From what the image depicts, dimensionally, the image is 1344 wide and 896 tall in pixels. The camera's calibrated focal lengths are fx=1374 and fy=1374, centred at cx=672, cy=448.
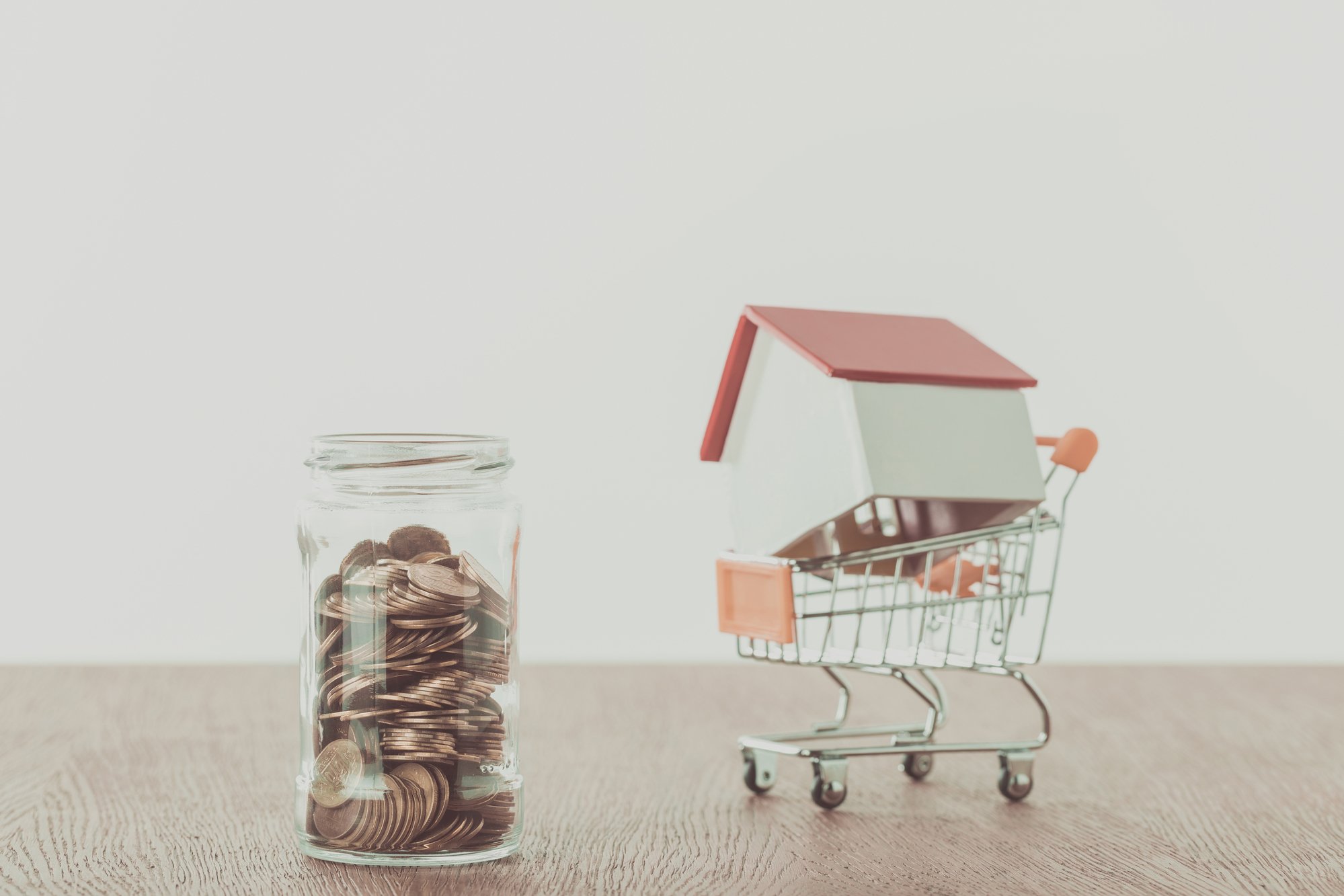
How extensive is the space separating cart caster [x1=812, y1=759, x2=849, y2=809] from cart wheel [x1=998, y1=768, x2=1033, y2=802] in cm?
13

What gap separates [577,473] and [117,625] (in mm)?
765

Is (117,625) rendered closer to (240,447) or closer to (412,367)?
(240,447)

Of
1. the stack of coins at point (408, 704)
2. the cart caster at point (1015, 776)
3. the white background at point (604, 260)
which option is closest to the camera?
the stack of coins at point (408, 704)

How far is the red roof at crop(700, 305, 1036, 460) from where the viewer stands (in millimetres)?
893

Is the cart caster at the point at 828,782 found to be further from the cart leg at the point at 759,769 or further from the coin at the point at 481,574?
the coin at the point at 481,574

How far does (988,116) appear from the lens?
213cm

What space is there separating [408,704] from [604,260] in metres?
1.39

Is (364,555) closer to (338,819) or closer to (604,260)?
(338,819)

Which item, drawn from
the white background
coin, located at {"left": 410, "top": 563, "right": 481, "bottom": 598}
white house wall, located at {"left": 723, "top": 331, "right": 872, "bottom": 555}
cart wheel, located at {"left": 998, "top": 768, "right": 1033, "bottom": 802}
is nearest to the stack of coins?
coin, located at {"left": 410, "top": 563, "right": 481, "bottom": 598}

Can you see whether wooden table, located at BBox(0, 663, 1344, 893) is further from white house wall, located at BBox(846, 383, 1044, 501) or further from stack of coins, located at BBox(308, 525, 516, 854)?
white house wall, located at BBox(846, 383, 1044, 501)

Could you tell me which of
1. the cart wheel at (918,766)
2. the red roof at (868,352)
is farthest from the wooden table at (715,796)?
the red roof at (868,352)

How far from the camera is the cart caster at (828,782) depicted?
3.14 ft

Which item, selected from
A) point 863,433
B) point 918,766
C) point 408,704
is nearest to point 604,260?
point 918,766

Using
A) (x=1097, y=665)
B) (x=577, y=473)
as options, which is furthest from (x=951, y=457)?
(x=577, y=473)
